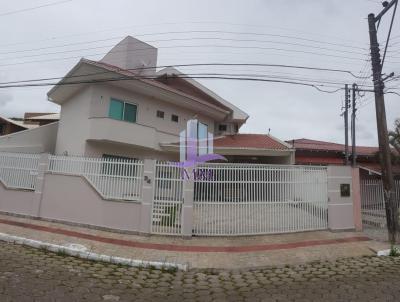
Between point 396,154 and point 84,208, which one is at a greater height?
point 396,154

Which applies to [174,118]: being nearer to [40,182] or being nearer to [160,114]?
[160,114]

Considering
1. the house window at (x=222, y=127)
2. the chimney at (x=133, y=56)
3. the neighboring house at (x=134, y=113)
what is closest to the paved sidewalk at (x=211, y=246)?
the neighboring house at (x=134, y=113)

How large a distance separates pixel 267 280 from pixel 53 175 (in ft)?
23.4

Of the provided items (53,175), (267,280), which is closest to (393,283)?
(267,280)

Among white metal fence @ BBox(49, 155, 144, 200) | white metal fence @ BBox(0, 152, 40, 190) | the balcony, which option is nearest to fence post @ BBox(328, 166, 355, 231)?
white metal fence @ BBox(49, 155, 144, 200)

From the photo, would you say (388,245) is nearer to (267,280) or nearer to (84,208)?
(267,280)

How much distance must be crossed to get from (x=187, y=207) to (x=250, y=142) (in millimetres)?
9054

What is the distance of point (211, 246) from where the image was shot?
819 cm

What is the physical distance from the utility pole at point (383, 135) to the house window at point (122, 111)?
9762 mm

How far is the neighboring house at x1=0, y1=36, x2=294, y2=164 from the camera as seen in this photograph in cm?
1326

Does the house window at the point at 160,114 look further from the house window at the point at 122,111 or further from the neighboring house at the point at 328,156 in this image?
the neighboring house at the point at 328,156

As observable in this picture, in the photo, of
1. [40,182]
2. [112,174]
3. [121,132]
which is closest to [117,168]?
[112,174]

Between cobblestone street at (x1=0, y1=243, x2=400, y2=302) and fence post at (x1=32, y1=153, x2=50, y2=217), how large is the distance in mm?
2681

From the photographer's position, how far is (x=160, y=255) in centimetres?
738
